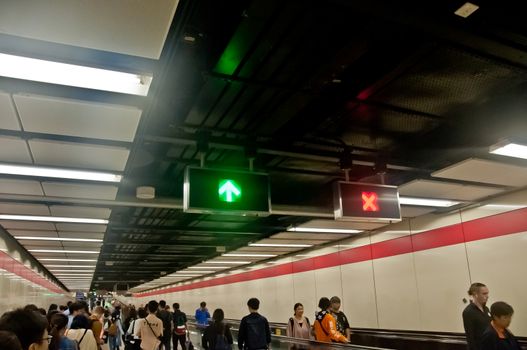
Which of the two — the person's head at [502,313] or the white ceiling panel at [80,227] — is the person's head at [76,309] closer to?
the white ceiling panel at [80,227]

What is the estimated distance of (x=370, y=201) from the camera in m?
5.04

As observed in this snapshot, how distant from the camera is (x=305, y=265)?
12.9m

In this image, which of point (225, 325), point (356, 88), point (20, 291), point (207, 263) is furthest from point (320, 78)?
point (207, 263)

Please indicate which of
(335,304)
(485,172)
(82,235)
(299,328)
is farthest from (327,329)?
(82,235)

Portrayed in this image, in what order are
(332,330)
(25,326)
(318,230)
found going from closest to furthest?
(25,326) < (332,330) < (318,230)

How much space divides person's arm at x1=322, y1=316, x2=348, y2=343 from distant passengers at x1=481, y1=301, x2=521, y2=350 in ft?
8.00

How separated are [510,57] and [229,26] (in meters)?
2.21

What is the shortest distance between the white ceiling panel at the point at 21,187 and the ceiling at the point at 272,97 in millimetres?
24

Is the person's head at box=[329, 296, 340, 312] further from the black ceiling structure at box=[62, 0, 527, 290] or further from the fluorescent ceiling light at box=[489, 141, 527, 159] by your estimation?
the fluorescent ceiling light at box=[489, 141, 527, 159]

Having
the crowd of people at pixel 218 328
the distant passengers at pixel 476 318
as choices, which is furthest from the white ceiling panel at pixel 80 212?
the distant passengers at pixel 476 318

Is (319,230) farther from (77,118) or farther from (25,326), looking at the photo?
(25,326)

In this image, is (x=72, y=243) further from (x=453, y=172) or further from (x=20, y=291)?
(x=453, y=172)

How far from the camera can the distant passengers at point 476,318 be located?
4.48m

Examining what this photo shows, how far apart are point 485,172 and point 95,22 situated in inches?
205
